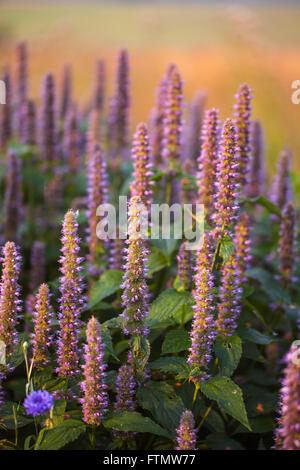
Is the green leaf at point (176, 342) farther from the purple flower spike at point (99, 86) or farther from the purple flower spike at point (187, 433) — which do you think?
the purple flower spike at point (99, 86)

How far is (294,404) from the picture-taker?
271 cm

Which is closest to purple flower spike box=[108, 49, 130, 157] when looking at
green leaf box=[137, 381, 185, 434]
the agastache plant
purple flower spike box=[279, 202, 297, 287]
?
the agastache plant

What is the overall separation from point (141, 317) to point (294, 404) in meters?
1.03

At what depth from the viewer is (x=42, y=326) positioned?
3318mm

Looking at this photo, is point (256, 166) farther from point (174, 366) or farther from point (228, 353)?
point (174, 366)

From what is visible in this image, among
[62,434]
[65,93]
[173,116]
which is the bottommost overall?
[62,434]

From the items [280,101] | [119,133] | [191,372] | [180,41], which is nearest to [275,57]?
[280,101]

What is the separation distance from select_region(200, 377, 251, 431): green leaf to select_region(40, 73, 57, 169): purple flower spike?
14.4 ft

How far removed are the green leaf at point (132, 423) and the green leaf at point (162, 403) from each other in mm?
213

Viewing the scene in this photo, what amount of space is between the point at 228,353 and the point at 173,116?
7.96 ft

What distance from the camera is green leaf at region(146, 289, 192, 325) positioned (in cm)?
357

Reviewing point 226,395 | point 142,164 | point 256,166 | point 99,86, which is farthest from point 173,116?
point 99,86

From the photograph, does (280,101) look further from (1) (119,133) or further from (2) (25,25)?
(2) (25,25)
